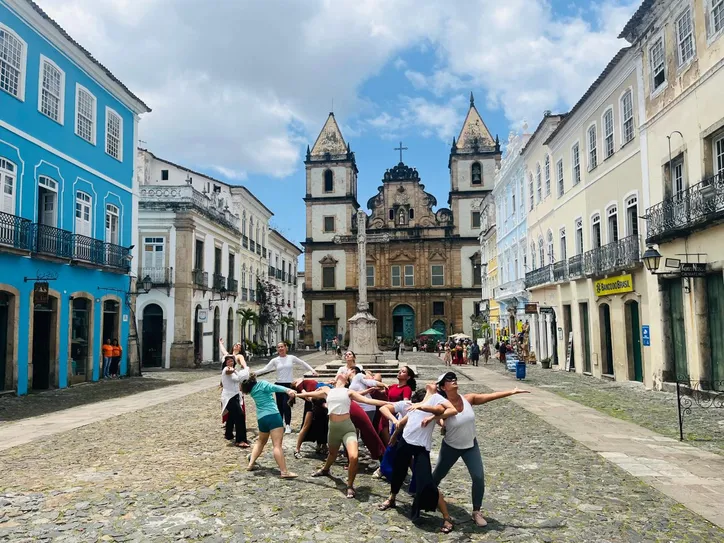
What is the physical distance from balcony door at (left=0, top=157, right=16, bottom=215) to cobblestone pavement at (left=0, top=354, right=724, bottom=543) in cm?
861

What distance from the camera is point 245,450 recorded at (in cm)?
930

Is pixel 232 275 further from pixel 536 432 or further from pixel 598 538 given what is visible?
pixel 598 538

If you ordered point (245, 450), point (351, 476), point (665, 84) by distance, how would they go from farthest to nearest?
point (665, 84) → point (245, 450) → point (351, 476)

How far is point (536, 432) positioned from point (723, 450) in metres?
2.95

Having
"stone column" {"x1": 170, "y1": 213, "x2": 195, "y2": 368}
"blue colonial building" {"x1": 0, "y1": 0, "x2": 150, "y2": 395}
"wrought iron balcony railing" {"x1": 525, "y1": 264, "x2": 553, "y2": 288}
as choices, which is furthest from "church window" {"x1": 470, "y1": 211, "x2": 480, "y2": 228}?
"blue colonial building" {"x1": 0, "y1": 0, "x2": 150, "y2": 395}

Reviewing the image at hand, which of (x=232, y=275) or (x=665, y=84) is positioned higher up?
(x=665, y=84)

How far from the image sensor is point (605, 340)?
→ 21.1m

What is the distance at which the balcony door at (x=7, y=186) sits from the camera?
1572cm

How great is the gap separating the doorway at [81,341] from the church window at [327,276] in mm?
36205

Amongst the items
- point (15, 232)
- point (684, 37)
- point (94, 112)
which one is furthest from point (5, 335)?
point (684, 37)

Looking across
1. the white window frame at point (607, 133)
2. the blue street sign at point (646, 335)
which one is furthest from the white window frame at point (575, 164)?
the blue street sign at point (646, 335)

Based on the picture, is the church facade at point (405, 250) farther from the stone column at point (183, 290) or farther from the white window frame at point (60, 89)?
the white window frame at point (60, 89)

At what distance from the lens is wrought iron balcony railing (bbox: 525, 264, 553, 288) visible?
26094mm

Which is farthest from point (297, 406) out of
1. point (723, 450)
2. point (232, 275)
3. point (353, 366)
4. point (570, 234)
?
point (232, 275)
